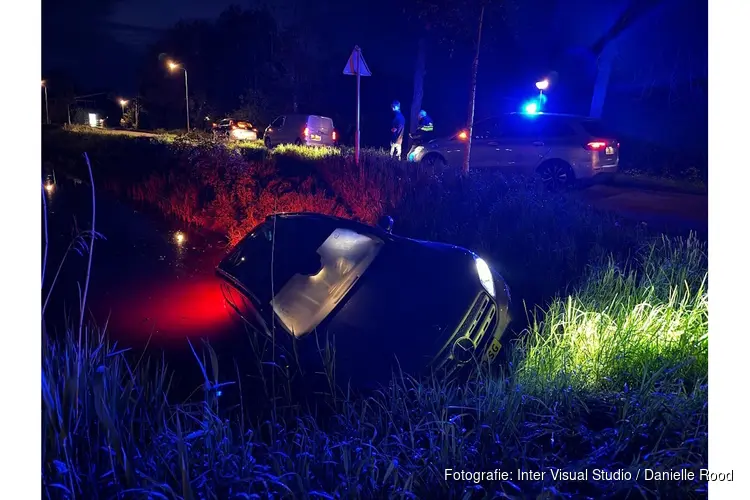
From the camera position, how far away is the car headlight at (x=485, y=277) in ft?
9.55

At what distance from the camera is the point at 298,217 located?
305cm

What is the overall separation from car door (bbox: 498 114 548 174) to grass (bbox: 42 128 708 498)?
2.18 m

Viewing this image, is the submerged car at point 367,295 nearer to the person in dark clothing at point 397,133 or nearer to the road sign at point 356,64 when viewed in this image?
the road sign at point 356,64

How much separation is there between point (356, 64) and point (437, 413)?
214 centimetres

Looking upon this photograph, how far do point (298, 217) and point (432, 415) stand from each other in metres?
1.22

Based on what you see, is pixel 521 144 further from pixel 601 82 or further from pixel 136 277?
pixel 136 277

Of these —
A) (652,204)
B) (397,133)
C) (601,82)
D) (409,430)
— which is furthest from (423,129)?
(409,430)

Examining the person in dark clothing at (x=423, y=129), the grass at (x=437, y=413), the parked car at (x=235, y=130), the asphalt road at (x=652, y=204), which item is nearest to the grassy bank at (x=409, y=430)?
the grass at (x=437, y=413)

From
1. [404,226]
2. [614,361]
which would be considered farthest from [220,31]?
[614,361]

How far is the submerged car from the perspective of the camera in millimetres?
2602

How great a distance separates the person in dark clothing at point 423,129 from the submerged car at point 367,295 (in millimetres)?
2193

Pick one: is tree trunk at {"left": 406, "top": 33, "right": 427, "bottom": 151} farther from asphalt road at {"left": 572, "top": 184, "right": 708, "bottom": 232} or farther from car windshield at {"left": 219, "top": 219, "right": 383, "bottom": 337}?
car windshield at {"left": 219, "top": 219, "right": 383, "bottom": 337}
